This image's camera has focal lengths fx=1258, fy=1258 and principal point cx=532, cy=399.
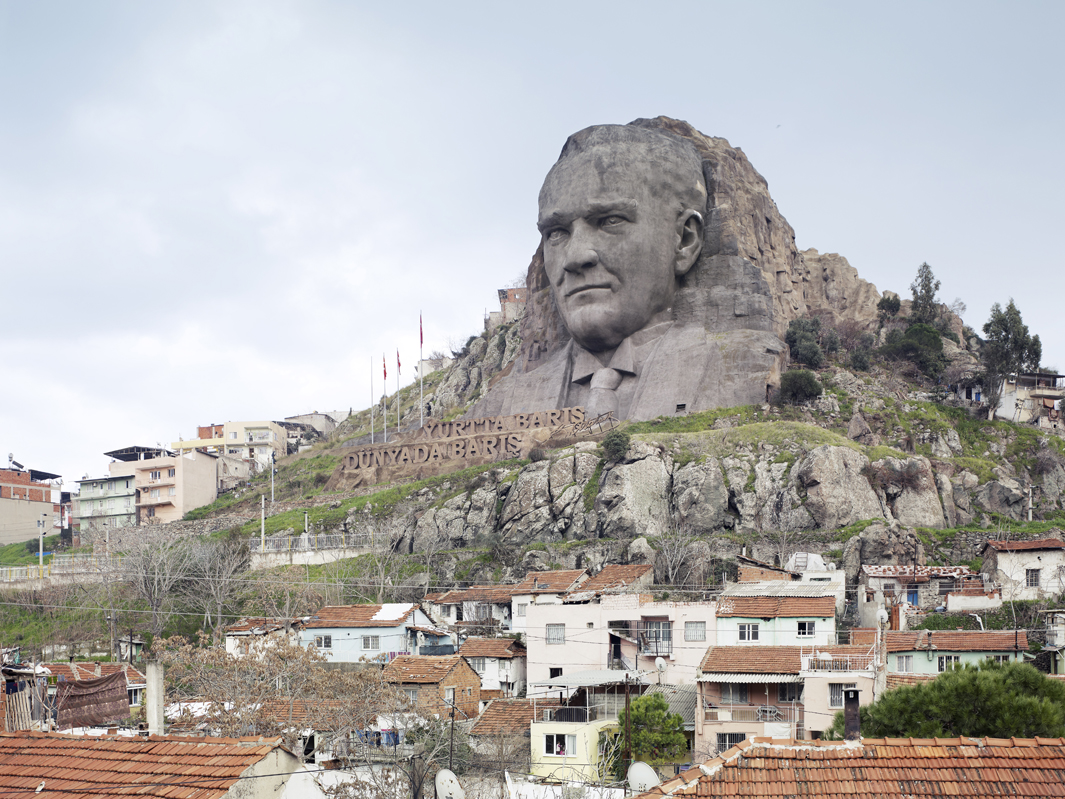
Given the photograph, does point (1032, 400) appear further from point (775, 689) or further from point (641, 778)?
point (641, 778)

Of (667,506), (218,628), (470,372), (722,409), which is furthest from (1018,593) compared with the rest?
(470,372)

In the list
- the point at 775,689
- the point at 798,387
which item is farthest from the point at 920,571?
the point at 798,387

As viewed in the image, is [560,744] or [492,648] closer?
[560,744]

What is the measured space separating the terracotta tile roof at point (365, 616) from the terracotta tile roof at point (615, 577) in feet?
24.4

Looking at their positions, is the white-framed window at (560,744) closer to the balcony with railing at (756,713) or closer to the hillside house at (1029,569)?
→ the balcony with railing at (756,713)

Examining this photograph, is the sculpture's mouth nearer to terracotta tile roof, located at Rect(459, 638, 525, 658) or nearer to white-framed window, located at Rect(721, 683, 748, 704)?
terracotta tile roof, located at Rect(459, 638, 525, 658)

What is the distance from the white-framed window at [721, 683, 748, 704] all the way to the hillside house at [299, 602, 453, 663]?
1696cm

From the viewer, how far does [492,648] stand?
47.1 m

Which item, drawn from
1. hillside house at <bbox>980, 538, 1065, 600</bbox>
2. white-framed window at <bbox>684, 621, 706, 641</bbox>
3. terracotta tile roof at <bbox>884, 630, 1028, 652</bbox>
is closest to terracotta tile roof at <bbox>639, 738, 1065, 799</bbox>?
terracotta tile roof at <bbox>884, 630, 1028, 652</bbox>

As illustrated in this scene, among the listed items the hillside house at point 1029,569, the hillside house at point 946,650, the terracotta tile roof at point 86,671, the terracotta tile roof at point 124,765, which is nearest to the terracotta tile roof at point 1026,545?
the hillside house at point 1029,569

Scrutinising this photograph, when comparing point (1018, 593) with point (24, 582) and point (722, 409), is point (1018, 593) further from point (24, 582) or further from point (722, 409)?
point (24, 582)

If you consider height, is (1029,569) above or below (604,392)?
below

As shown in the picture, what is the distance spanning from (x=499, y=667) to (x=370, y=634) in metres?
7.10

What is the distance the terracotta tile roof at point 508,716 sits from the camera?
38094mm
